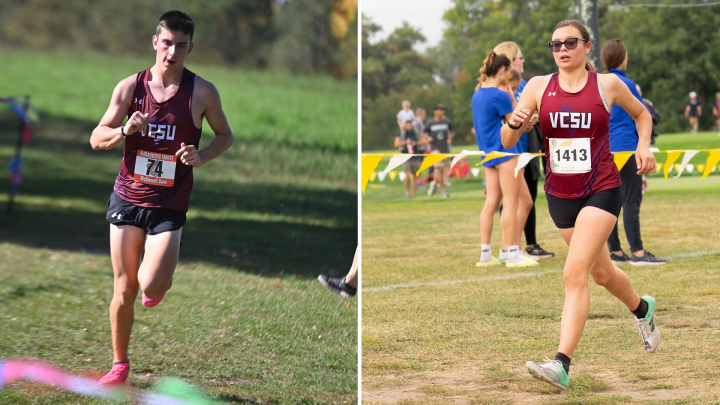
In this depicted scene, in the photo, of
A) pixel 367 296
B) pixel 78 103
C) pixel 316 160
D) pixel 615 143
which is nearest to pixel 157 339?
pixel 367 296

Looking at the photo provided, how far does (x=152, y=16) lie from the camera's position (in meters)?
32.8

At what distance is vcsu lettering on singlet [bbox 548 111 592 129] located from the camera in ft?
15.0

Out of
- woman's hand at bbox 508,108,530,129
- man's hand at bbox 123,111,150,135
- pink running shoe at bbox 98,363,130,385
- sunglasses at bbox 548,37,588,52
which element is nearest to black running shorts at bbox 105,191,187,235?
man's hand at bbox 123,111,150,135

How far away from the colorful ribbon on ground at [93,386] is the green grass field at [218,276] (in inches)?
3.7

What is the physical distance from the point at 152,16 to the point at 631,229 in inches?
1094

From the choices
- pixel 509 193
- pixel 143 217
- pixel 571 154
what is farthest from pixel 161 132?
pixel 509 193

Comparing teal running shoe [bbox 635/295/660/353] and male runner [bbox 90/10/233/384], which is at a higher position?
male runner [bbox 90/10/233/384]

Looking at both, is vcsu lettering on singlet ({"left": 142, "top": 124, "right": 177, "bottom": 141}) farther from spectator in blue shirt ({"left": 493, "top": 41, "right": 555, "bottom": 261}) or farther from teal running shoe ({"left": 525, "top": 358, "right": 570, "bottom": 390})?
spectator in blue shirt ({"left": 493, "top": 41, "right": 555, "bottom": 261})

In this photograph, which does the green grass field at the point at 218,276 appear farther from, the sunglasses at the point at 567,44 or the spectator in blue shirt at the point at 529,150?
the sunglasses at the point at 567,44

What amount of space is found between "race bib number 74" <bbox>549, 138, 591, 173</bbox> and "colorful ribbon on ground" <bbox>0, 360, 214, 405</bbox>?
7.27ft

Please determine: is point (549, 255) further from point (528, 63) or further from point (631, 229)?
point (528, 63)

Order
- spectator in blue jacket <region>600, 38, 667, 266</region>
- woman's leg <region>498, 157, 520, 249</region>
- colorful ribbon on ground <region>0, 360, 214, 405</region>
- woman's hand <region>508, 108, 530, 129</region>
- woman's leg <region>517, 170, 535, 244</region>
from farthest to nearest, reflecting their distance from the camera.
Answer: woman's leg <region>517, 170, 535, 244</region> < woman's leg <region>498, 157, 520, 249</region> < spectator in blue jacket <region>600, 38, 667, 266</region> < woman's hand <region>508, 108, 530, 129</region> < colorful ribbon on ground <region>0, 360, 214, 405</region>

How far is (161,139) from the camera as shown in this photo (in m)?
4.29

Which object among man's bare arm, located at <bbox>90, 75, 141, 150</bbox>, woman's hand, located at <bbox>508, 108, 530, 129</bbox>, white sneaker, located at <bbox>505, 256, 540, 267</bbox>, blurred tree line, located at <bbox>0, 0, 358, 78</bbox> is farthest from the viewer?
blurred tree line, located at <bbox>0, 0, 358, 78</bbox>
